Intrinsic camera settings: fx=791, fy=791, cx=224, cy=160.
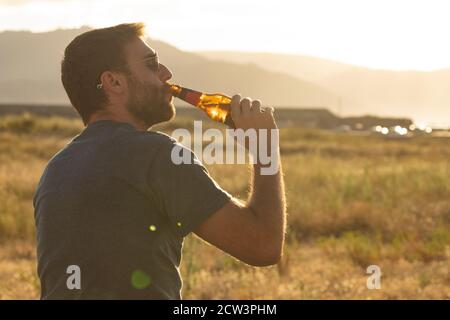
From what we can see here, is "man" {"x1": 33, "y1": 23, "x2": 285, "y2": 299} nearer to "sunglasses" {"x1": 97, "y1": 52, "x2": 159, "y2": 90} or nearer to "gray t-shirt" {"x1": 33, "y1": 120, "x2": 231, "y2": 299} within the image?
"gray t-shirt" {"x1": 33, "y1": 120, "x2": 231, "y2": 299}

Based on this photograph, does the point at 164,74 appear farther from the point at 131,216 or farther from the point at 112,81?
the point at 131,216

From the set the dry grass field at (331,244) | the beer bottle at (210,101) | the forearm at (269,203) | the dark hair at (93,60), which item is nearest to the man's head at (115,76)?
the dark hair at (93,60)

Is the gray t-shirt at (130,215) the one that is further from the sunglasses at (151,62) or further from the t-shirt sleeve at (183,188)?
the sunglasses at (151,62)

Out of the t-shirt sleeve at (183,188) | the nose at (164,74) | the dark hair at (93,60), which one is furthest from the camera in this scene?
the nose at (164,74)

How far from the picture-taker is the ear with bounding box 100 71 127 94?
97.3 inches

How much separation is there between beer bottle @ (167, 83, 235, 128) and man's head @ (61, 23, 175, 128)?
0.14 metres

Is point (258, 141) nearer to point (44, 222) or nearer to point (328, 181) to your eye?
point (44, 222)

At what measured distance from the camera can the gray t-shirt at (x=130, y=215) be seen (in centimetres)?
221

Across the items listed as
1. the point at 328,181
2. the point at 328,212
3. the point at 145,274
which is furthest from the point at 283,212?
the point at 328,181

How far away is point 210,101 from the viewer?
297 centimetres

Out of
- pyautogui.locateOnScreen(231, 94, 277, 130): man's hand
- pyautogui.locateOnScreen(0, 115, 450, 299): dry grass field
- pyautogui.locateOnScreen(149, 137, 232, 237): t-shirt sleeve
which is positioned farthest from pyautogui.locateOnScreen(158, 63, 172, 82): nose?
pyautogui.locateOnScreen(0, 115, 450, 299): dry grass field

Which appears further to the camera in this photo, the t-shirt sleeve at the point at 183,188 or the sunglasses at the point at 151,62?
the sunglasses at the point at 151,62
